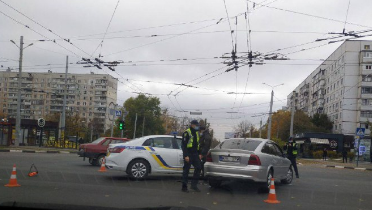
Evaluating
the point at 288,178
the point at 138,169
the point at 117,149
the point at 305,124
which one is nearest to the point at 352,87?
the point at 305,124

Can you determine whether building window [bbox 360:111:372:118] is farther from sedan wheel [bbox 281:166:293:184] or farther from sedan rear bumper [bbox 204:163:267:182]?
sedan rear bumper [bbox 204:163:267:182]

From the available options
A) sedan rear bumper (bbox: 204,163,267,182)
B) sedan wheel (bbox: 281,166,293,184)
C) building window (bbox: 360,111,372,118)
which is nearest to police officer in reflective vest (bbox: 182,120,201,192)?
sedan rear bumper (bbox: 204,163,267,182)

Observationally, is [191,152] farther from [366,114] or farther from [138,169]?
[366,114]

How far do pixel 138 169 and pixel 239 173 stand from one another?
10.8 feet

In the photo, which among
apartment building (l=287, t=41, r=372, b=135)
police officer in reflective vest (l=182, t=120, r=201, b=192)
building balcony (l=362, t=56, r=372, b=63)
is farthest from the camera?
apartment building (l=287, t=41, r=372, b=135)

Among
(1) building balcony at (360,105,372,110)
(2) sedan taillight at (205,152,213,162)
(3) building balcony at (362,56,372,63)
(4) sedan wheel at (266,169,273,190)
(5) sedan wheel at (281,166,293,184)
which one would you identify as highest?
(3) building balcony at (362,56,372,63)

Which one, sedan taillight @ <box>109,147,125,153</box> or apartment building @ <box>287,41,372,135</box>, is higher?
apartment building @ <box>287,41,372,135</box>

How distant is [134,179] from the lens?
1170 cm

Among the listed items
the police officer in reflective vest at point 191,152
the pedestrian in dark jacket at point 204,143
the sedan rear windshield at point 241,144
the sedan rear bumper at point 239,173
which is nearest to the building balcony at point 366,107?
the pedestrian in dark jacket at point 204,143

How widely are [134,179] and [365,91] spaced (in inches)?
2412

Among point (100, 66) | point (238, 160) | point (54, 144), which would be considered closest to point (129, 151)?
point (238, 160)

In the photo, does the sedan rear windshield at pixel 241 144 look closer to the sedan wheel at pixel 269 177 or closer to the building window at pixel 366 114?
the sedan wheel at pixel 269 177

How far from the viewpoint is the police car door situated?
1166cm

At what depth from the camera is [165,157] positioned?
38.4ft
